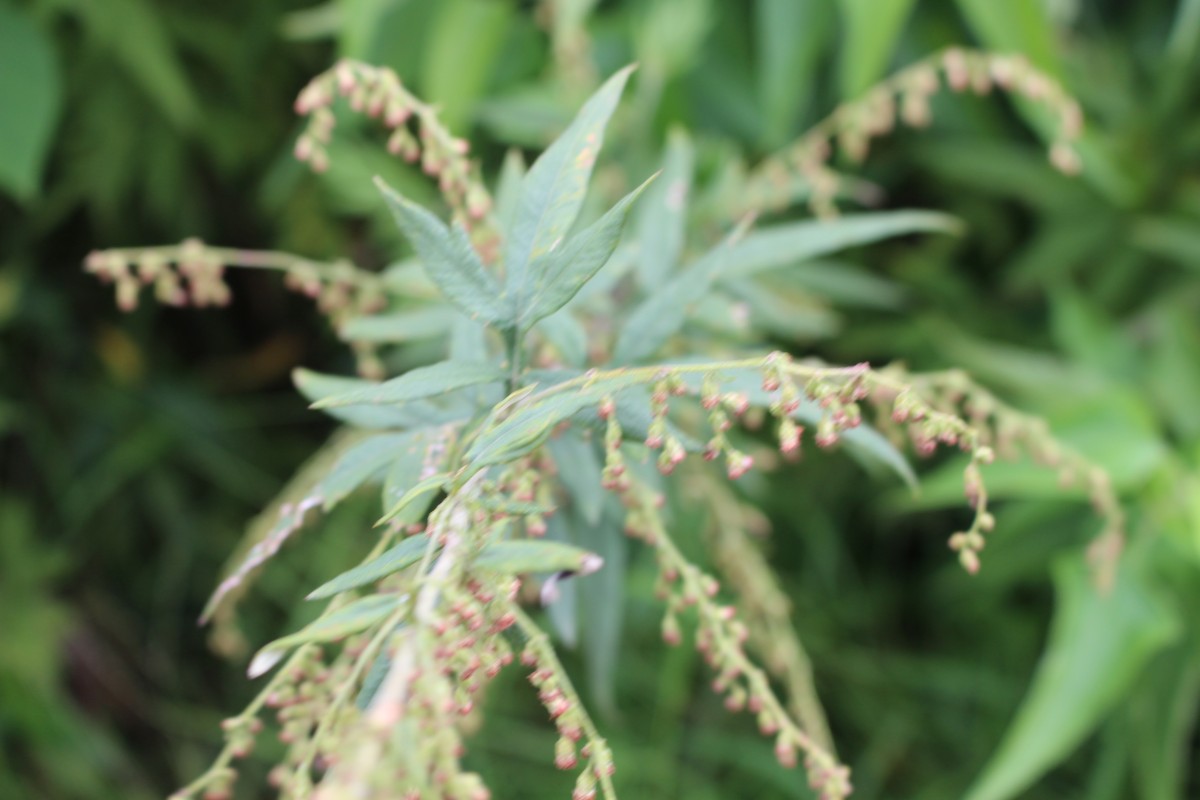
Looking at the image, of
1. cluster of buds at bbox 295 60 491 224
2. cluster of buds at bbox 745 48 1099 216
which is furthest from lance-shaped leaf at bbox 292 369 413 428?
cluster of buds at bbox 745 48 1099 216

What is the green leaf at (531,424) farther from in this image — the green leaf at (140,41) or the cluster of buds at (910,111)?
the green leaf at (140,41)

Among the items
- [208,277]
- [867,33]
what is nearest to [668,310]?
[208,277]

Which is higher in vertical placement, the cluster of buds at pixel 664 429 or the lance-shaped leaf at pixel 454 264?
the lance-shaped leaf at pixel 454 264

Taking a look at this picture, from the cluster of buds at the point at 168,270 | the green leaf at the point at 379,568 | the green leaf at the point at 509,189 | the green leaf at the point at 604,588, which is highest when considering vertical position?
the cluster of buds at the point at 168,270

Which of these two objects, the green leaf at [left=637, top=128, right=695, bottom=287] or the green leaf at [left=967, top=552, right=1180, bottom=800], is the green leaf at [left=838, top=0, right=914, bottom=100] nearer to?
the green leaf at [left=637, top=128, right=695, bottom=287]

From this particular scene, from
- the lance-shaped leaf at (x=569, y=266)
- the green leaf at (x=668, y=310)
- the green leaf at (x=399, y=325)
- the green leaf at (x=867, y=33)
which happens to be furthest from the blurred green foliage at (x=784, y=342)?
the lance-shaped leaf at (x=569, y=266)

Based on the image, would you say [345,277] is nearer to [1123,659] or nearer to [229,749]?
[229,749]

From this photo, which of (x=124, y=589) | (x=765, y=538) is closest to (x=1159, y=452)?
(x=765, y=538)
